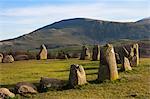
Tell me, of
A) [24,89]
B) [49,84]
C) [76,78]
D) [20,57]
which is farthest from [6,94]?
[20,57]

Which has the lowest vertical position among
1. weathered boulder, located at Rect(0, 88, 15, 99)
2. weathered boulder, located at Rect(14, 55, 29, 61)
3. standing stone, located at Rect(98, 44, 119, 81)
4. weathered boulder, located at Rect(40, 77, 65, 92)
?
weathered boulder, located at Rect(0, 88, 15, 99)

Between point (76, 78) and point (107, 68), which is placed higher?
point (107, 68)

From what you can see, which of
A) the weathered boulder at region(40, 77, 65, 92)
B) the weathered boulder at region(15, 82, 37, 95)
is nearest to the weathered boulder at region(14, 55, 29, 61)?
the weathered boulder at region(40, 77, 65, 92)

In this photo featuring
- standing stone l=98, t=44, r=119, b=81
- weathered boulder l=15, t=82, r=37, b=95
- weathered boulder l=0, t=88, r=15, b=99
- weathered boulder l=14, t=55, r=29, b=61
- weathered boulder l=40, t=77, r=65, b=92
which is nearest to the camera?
weathered boulder l=0, t=88, r=15, b=99

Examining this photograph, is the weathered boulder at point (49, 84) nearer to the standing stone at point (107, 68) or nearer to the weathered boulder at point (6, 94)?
the weathered boulder at point (6, 94)

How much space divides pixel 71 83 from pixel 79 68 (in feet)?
5.11

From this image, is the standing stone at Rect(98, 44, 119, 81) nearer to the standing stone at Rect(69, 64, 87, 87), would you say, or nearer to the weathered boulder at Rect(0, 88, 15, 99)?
the standing stone at Rect(69, 64, 87, 87)

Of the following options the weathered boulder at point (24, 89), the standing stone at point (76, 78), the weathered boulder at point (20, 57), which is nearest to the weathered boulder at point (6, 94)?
the weathered boulder at point (24, 89)

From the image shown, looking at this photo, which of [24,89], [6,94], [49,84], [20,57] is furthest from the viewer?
[20,57]

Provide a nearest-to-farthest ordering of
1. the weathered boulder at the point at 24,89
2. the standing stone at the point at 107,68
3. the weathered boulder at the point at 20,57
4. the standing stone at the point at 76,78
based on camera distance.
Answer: the weathered boulder at the point at 24,89 → the standing stone at the point at 76,78 → the standing stone at the point at 107,68 → the weathered boulder at the point at 20,57

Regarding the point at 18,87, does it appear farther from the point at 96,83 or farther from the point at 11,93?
the point at 96,83

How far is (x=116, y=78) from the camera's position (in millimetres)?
35969

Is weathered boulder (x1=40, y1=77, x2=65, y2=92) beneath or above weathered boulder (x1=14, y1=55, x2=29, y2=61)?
beneath

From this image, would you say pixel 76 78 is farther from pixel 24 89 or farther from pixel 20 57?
pixel 20 57
